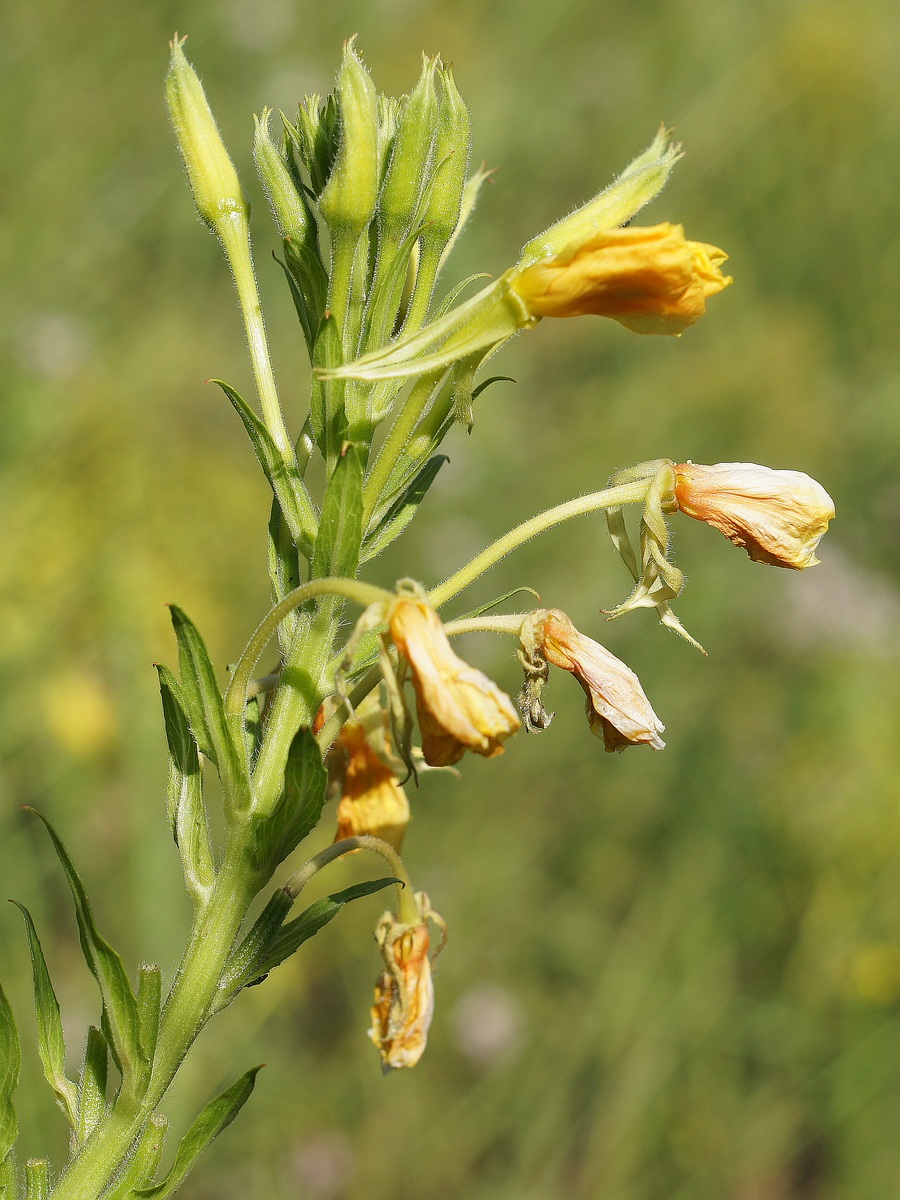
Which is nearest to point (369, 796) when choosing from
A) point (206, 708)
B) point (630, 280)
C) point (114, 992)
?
point (206, 708)

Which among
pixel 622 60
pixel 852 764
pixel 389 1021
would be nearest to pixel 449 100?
pixel 389 1021

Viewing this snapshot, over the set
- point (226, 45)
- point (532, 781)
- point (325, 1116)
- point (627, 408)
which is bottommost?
point (325, 1116)

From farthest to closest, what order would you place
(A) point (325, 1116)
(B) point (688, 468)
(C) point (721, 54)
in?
(C) point (721, 54) < (A) point (325, 1116) < (B) point (688, 468)

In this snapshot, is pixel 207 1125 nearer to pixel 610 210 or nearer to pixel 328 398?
pixel 328 398

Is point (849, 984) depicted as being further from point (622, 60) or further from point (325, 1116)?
point (622, 60)

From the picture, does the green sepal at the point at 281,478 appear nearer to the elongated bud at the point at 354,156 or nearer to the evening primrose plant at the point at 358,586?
the evening primrose plant at the point at 358,586

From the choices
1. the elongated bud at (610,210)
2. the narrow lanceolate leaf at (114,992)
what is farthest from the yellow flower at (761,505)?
the narrow lanceolate leaf at (114,992)
